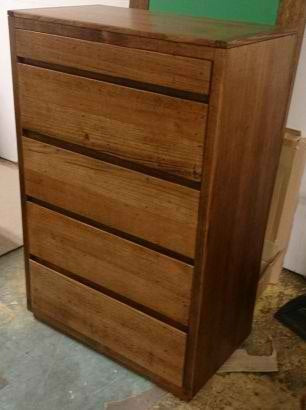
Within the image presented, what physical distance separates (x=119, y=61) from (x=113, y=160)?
0.82 ft

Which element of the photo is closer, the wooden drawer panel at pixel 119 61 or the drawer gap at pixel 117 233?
the wooden drawer panel at pixel 119 61

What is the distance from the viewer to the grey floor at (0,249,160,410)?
141 cm

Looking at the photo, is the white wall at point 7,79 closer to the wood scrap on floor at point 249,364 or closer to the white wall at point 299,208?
the white wall at point 299,208

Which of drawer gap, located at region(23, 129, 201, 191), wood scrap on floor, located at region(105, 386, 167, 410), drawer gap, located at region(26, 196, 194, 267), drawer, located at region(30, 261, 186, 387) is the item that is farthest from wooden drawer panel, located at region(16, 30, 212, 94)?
wood scrap on floor, located at region(105, 386, 167, 410)

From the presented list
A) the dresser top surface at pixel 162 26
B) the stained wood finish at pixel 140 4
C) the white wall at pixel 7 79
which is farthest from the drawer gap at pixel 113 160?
the white wall at pixel 7 79

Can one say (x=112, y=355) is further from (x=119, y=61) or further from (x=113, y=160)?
(x=119, y=61)

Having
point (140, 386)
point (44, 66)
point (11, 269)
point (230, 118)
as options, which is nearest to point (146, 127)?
point (230, 118)

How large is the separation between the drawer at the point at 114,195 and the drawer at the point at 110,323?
0.84 feet

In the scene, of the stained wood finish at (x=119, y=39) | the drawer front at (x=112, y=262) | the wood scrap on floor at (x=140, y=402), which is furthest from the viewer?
the wood scrap on floor at (x=140, y=402)

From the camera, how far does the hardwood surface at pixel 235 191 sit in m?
1.08

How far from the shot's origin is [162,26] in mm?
1161

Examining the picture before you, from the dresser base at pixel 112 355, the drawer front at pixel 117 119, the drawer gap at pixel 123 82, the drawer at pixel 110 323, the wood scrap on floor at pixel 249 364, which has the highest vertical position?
the drawer gap at pixel 123 82

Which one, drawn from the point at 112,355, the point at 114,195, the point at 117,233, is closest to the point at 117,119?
the point at 114,195

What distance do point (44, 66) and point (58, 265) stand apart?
598 mm
